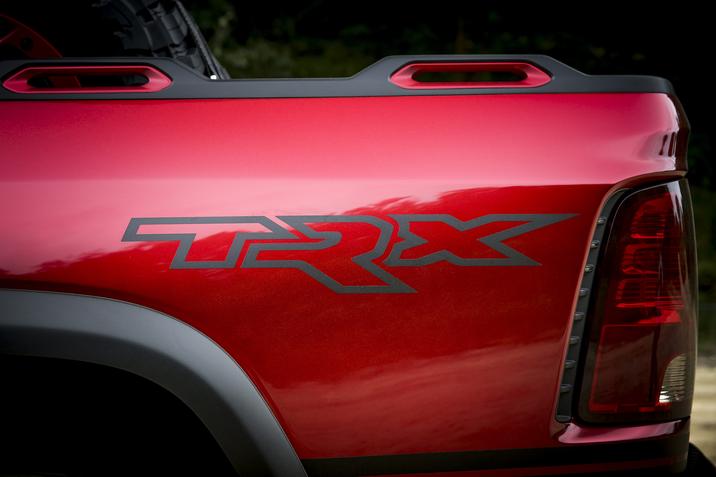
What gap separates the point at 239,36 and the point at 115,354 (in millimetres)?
9698

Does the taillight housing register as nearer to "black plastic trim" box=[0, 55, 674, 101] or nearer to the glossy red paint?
the glossy red paint

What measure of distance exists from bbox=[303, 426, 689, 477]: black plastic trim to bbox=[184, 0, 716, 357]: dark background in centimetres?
566

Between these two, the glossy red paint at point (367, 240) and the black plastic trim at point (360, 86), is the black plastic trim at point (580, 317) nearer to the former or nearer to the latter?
the glossy red paint at point (367, 240)

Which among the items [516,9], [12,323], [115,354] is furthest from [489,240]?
[516,9]

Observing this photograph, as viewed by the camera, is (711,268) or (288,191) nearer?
(288,191)

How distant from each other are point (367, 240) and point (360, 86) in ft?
0.96

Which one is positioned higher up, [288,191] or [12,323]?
[288,191]

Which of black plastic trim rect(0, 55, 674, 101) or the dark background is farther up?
black plastic trim rect(0, 55, 674, 101)

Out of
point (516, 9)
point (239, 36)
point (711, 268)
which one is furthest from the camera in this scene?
point (239, 36)

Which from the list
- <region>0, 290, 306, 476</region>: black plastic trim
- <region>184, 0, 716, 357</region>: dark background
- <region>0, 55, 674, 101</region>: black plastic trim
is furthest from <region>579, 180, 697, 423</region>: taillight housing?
<region>184, 0, 716, 357</region>: dark background

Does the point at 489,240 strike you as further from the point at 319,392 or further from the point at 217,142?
the point at 217,142

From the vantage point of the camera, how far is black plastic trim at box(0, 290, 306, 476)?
1404 mm

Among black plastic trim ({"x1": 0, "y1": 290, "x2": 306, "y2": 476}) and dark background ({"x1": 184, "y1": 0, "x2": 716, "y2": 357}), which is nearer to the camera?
black plastic trim ({"x1": 0, "y1": 290, "x2": 306, "y2": 476})

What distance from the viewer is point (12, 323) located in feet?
4.60
